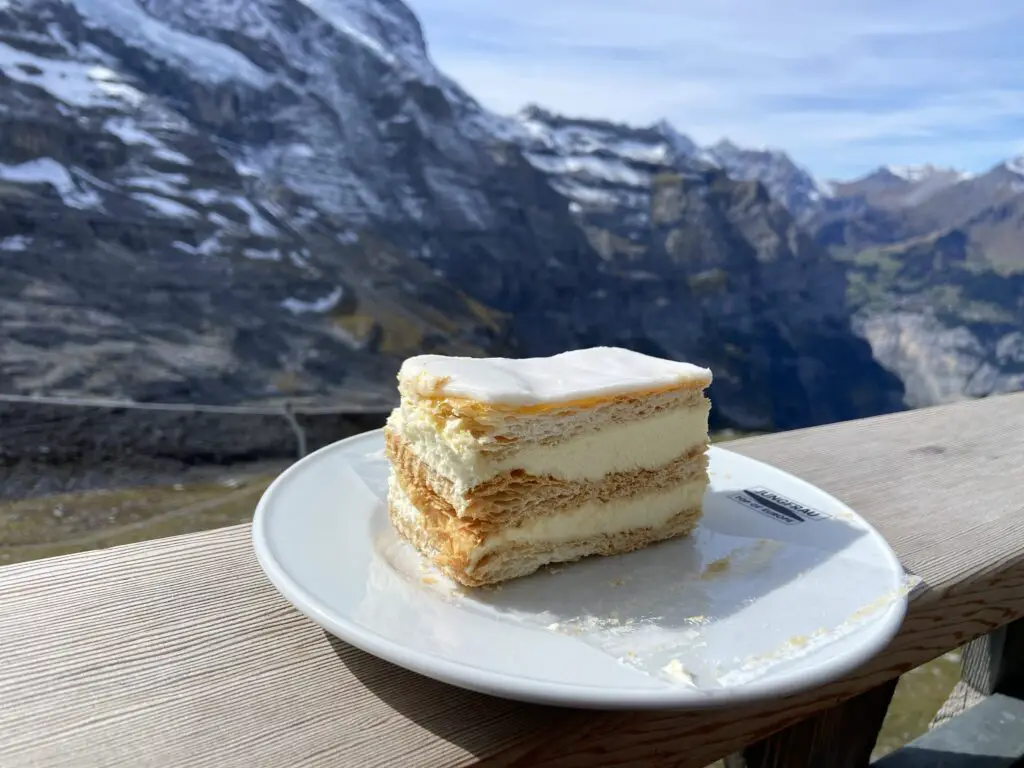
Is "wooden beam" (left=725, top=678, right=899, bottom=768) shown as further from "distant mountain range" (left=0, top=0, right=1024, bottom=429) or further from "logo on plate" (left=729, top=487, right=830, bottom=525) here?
"distant mountain range" (left=0, top=0, right=1024, bottom=429)

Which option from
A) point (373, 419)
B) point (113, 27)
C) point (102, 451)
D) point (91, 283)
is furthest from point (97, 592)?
point (113, 27)

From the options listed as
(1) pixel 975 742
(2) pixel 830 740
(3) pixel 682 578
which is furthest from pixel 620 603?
(1) pixel 975 742

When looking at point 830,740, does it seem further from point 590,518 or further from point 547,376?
point 547,376

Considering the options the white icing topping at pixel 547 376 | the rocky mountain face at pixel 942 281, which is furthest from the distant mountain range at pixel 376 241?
the white icing topping at pixel 547 376

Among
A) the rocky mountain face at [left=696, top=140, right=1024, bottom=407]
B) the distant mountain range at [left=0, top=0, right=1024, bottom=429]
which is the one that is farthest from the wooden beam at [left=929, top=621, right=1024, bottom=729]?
the rocky mountain face at [left=696, top=140, right=1024, bottom=407]

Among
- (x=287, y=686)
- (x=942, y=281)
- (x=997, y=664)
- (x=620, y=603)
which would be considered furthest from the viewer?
(x=942, y=281)

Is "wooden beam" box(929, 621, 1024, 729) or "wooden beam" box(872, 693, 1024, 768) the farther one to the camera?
"wooden beam" box(929, 621, 1024, 729)
